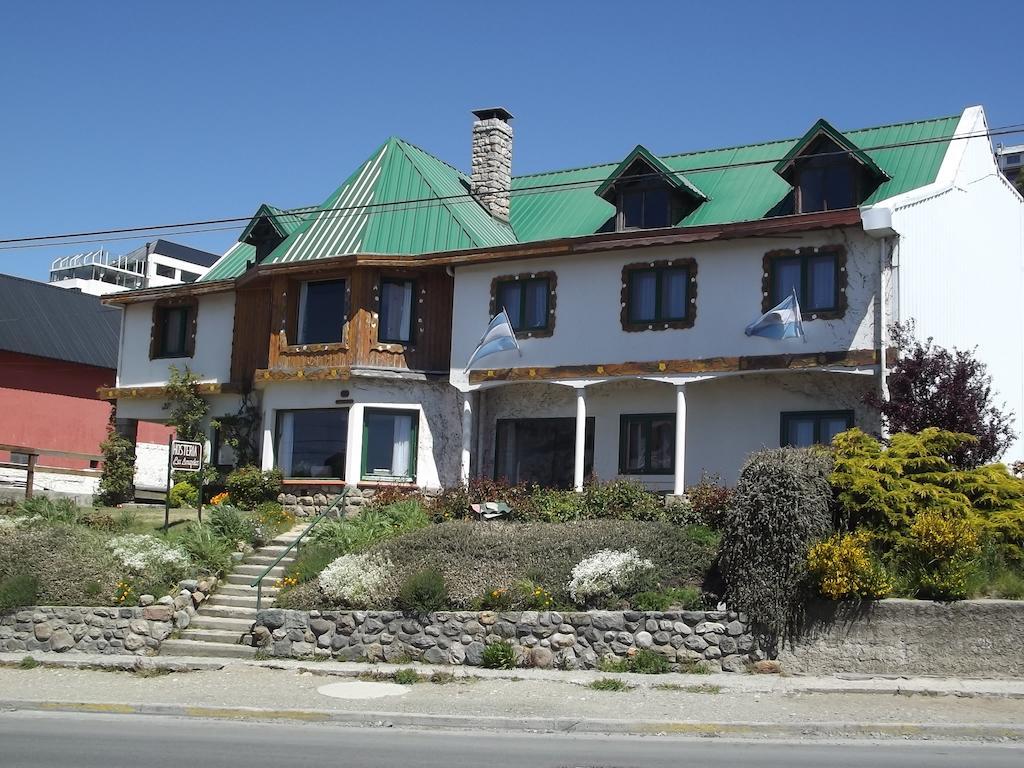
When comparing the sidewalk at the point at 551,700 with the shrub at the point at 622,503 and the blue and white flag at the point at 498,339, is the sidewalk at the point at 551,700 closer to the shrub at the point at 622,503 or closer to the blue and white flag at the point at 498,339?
the shrub at the point at 622,503

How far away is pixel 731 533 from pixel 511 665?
11.9 ft

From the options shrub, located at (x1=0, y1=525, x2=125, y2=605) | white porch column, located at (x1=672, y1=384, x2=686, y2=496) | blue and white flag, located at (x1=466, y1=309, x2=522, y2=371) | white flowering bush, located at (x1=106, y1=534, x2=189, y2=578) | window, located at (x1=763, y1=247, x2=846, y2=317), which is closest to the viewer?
shrub, located at (x1=0, y1=525, x2=125, y2=605)

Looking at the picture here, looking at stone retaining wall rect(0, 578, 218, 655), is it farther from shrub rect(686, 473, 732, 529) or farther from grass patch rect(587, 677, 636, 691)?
shrub rect(686, 473, 732, 529)

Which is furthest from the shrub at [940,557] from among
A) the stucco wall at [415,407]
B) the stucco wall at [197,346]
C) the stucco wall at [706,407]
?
the stucco wall at [197,346]

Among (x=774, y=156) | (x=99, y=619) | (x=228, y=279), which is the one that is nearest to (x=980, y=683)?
(x=99, y=619)

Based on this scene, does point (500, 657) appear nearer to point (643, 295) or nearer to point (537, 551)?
point (537, 551)

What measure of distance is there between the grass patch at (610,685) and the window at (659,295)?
9.87 m

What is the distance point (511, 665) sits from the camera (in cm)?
1658

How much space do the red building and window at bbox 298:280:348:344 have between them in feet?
51.5

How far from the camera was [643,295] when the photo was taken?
24203 mm

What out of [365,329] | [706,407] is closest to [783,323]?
[706,407]

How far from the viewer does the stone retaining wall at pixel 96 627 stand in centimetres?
1855

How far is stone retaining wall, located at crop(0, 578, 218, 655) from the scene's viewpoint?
18.5m

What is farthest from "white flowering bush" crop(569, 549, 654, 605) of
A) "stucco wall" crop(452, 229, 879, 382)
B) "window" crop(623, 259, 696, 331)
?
"window" crop(623, 259, 696, 331)
